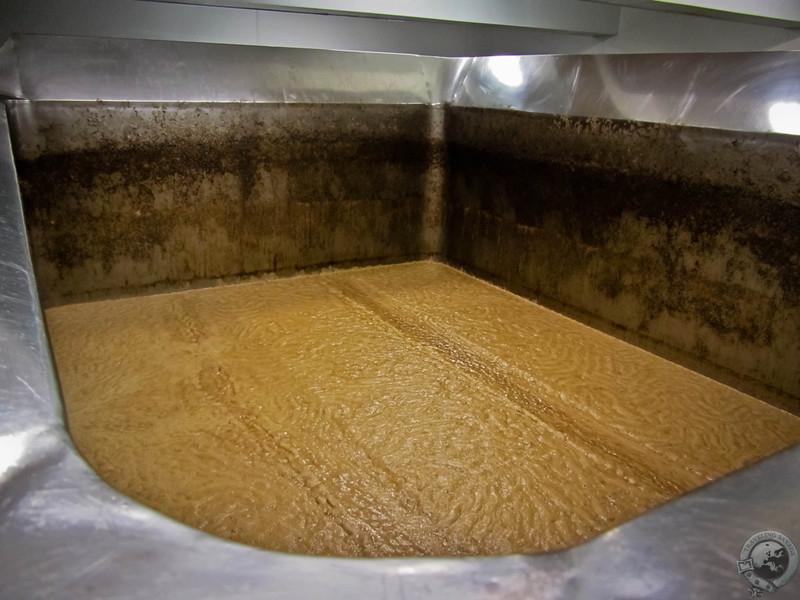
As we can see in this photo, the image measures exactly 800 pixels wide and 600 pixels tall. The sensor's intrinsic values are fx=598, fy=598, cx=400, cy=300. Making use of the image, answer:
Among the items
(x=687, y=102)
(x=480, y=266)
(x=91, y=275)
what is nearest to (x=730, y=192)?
(x=687, y=102)

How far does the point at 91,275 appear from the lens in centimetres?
259

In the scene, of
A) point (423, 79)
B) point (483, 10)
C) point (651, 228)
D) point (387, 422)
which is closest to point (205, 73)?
point (423, 79)

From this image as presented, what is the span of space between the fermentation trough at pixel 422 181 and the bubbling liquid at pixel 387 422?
234 mm

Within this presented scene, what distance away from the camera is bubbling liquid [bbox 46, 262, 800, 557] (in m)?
1.39

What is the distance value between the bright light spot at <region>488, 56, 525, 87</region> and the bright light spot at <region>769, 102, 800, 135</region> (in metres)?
1.16

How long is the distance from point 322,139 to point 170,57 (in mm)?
748

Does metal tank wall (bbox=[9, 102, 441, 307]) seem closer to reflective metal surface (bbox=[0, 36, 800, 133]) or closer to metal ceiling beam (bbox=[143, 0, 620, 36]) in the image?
reflective metal surface (bbox=[0, 36, 800, 133])

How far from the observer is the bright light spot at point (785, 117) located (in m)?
1.74

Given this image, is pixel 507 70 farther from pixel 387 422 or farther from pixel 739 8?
pixel 739 8

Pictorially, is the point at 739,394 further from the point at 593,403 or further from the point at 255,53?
the point at 255,53

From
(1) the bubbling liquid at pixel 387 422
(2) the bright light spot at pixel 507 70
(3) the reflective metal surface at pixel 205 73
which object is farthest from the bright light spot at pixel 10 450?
(2) the bright light spot at pixel 507 70

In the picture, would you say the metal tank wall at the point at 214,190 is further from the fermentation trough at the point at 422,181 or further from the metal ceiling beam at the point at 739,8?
the metal ceiling beam at the point at 739,8

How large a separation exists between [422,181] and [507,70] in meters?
0.72

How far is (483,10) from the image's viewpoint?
4.87 m
